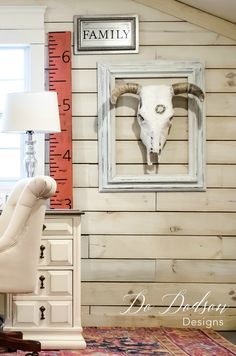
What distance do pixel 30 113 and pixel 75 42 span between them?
82 cm

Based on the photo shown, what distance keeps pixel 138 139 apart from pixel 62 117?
546 mm

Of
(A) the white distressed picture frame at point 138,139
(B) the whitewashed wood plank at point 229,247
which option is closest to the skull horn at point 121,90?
(A) the white distressed picture frame at point 138,139

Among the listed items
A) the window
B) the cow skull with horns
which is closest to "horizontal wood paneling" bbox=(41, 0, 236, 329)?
the cow skull with horns

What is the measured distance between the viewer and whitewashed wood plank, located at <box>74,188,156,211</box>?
429 cm

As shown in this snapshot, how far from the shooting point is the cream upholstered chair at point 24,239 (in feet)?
10.1

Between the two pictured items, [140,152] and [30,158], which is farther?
[140,152]

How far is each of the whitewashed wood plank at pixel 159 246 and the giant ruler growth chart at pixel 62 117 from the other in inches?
14.5

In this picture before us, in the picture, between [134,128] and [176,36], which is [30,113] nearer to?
[134,128]

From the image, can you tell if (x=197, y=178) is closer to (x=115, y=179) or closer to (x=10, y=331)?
(x=115, y=179)

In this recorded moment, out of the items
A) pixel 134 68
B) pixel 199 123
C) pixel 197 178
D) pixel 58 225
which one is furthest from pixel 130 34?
pixel 58 225

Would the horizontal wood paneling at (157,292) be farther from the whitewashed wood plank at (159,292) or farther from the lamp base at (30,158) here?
the lamp base at (30,158)

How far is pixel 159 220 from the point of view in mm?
4293

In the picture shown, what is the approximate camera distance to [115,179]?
4.28 meters

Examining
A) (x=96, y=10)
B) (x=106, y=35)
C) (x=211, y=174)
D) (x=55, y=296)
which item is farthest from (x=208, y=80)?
(x=55, y=296)
